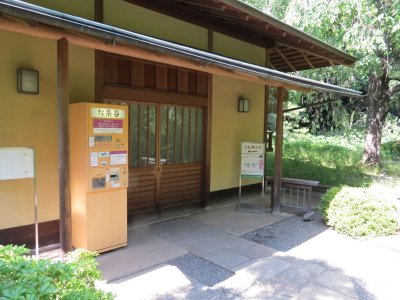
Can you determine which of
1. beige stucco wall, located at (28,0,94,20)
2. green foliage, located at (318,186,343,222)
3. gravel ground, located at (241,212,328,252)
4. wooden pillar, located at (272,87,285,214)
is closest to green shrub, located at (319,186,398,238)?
green foliage, located at (318,186,343,222)

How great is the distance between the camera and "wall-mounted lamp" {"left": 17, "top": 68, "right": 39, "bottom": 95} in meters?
3.79

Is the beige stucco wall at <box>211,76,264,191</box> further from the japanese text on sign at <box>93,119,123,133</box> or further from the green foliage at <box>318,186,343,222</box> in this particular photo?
the japanese text on sign at <box>93,119,123,133</box>

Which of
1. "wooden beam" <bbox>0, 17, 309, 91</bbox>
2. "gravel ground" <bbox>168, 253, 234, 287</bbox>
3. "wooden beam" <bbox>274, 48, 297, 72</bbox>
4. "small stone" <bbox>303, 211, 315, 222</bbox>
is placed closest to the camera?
"wooden beam" <bbox>0, 17, 309, 91</bbox>

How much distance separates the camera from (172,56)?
11.9ft

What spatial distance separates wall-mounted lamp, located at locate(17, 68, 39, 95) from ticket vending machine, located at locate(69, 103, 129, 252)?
48 cm

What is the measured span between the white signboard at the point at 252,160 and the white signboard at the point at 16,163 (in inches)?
160

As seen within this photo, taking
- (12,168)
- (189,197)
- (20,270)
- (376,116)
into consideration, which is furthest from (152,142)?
(376,116)

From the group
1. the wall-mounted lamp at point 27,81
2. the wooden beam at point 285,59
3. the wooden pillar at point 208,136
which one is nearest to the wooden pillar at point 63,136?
the wall-mounted lamp at point 27,81

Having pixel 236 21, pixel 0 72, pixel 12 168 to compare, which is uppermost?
pixel 236 21

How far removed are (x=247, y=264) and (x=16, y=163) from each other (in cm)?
293

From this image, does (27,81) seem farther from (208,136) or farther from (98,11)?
(208,136)

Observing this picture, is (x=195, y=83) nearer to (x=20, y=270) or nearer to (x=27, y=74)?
(x=27, y=74)

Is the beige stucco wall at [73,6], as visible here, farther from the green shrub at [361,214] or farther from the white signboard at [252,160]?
the green shrub at [361,214]

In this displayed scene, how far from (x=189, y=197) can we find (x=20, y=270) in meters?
4.64
